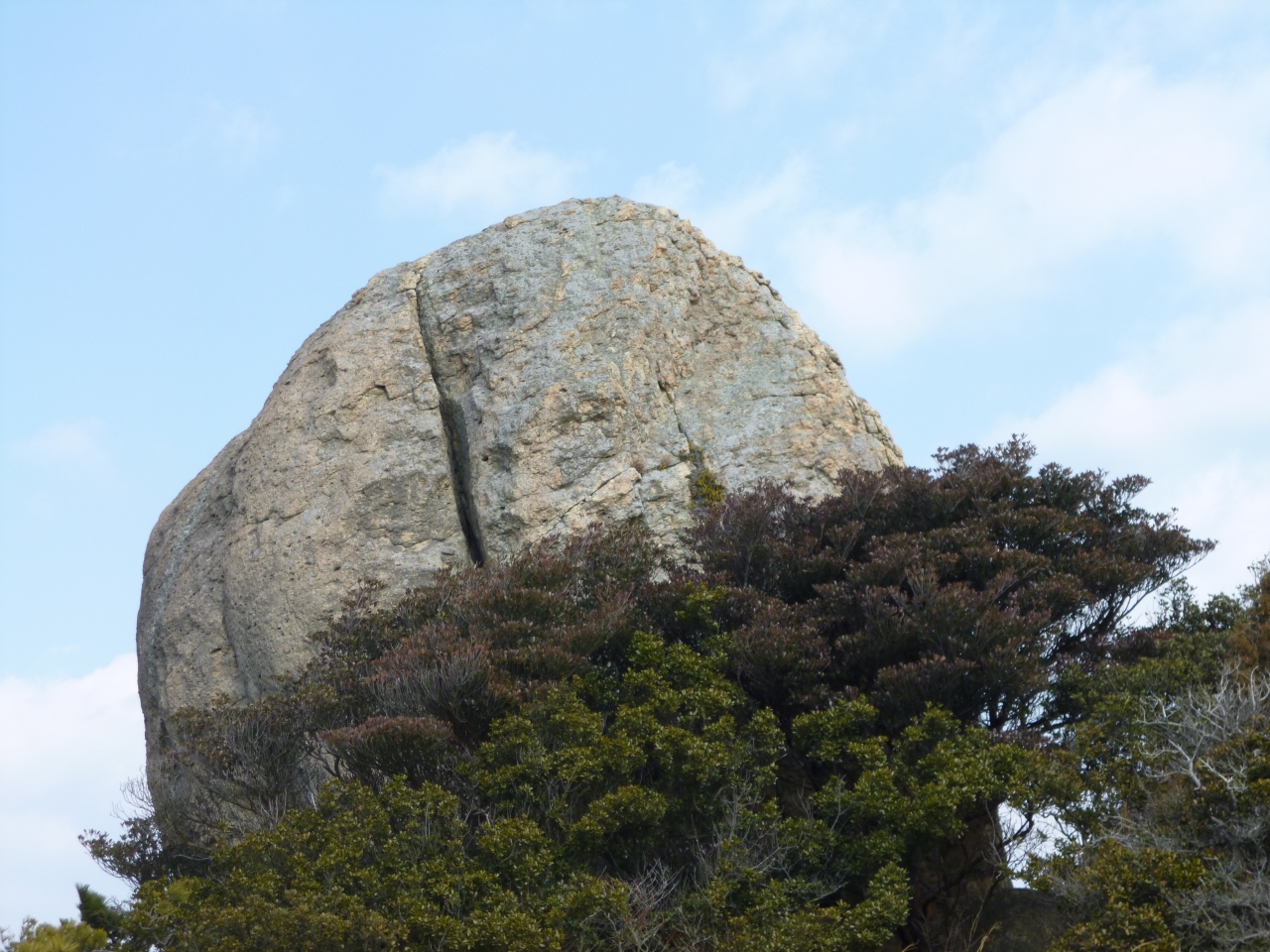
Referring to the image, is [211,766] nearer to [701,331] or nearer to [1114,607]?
[701,331]

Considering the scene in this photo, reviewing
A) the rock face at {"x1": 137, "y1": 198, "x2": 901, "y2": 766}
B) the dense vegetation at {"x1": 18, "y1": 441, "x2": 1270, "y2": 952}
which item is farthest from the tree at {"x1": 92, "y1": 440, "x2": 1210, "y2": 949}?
the rock face at {"x1": 137, "y1": 198, "x2": 901, "y2": 766}

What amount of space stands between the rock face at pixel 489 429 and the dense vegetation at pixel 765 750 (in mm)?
1727

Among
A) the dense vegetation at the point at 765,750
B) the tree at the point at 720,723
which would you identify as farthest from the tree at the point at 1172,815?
the tree at the point at 720,723

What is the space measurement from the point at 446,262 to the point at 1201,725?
46.8ft

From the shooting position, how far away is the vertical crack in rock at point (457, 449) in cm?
2008

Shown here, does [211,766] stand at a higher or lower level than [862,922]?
higher

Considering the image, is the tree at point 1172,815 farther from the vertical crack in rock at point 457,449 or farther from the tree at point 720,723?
the vertical crack in rock at point 457,449

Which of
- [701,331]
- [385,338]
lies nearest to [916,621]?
[701,331]

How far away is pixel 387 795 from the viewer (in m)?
13.9

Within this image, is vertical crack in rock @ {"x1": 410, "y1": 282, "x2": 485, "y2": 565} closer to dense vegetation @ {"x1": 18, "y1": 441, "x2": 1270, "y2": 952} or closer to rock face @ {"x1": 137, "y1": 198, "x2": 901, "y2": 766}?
rock face @ {"x1": 137, "y1": 198, "x2": 901, "y2": 766}

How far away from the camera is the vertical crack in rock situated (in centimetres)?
2008

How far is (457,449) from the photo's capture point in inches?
821

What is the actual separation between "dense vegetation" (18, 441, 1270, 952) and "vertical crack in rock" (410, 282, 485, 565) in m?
2.06

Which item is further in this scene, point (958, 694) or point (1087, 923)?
point (958, 694)
